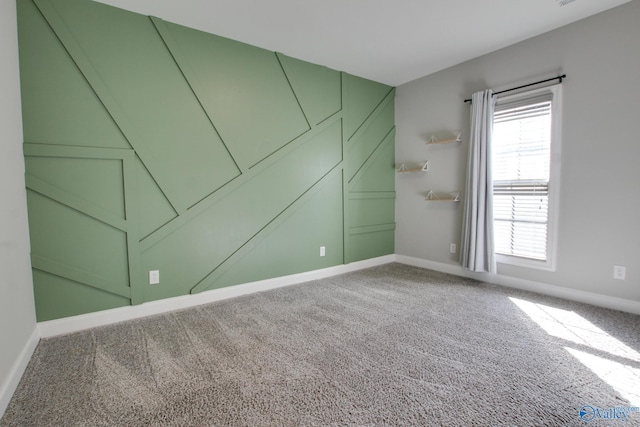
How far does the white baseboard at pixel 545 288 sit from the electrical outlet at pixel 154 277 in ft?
10.5

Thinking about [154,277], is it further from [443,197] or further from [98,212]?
[443,197]

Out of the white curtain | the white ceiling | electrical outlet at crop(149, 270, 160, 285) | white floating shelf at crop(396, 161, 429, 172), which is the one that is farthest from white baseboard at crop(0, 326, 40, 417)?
white floating shelf at crop(396, 161, 429, 172)

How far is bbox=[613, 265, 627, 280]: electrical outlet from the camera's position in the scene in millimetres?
2531

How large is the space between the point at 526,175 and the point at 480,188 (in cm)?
44

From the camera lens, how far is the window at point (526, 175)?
2924 millimetres

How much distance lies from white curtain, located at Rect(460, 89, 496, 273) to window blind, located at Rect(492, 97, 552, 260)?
114mm

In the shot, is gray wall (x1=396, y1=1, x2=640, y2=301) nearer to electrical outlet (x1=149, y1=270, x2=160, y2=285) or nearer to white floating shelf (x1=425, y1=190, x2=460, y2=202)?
white floating shelf (x1=425, y1=190, x2=460, y2=202)

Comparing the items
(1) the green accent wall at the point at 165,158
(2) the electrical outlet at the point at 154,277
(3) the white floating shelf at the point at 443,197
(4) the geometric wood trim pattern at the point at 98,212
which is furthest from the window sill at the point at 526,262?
(4) the geometric wood trim pattern at the point at 98,212

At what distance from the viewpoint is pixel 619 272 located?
8.39ft

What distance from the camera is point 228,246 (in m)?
2.94

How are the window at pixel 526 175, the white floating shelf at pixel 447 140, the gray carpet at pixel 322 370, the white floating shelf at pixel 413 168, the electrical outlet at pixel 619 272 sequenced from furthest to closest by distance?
1. the white floating shelf at pixel 413 168
2. the white floating shelf at pixel 447 140
3. the window at pixel 526 175
4. the electrical outlet at pixel 619 272
5. the gray carpet at pixel 322 370

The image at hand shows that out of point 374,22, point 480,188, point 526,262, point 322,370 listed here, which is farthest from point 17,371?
point 526,262

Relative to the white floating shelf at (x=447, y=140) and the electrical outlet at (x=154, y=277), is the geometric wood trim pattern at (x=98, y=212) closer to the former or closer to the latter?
the electrical outlet at (x=154, y=277)

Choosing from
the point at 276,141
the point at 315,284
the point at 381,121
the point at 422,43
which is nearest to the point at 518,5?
the point at 422,43
